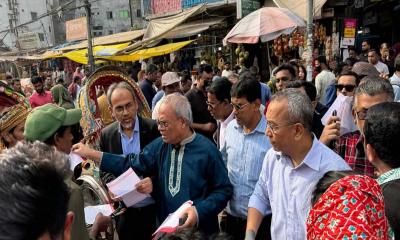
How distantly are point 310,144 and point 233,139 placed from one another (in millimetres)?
852

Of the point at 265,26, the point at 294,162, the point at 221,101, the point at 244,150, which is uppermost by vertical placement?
the point at 265,26

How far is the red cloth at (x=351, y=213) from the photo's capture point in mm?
1060

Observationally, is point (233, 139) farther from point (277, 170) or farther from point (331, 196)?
point (331, 196)

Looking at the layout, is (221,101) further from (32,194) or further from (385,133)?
(32,194)

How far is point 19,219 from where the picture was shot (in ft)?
2.94

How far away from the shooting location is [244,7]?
840 centimetres

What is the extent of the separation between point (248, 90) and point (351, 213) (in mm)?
1688

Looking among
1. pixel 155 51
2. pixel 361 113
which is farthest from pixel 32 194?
pixel 155 51

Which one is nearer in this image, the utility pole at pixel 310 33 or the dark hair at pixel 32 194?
the dark hair at pixel 32 194

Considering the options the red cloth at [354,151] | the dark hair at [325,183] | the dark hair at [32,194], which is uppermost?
the dark hair at [32,194]

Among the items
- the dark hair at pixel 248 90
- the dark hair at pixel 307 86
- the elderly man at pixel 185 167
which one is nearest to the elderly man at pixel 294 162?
the elderly man at pixel 185 167

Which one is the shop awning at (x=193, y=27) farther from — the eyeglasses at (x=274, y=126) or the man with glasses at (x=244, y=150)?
the eyeglasses at (x=274, y=126)

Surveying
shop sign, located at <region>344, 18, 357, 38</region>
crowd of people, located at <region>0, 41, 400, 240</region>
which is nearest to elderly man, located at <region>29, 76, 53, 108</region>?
crowd of people, located at <region>0, 41, 400, 240</region>

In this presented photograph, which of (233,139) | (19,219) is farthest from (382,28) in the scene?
(19,219)
